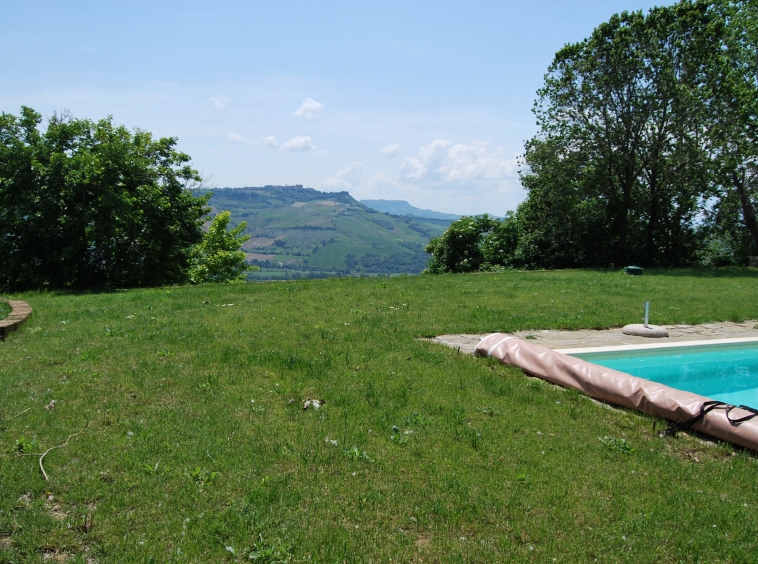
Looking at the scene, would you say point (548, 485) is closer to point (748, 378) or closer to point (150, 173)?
point (748, 378)

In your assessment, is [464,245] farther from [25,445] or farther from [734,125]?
[25,445]

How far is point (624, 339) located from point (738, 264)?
22307 millimetres

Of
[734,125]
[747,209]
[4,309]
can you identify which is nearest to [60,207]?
[4,309]

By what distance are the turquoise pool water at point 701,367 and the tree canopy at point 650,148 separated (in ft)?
53.3

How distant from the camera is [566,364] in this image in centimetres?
704

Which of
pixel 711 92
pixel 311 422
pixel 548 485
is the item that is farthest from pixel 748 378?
pixel 711 92

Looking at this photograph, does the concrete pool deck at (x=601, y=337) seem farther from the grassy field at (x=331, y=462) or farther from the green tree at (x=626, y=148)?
the green tree at (x=626, y=148)

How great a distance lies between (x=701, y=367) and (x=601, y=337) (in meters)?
1.69

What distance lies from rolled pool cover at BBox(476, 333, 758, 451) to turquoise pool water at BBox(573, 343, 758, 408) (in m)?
1.38

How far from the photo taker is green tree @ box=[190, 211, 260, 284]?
2811 centimetres

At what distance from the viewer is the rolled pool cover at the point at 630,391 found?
5348mm

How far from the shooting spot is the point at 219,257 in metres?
29.7

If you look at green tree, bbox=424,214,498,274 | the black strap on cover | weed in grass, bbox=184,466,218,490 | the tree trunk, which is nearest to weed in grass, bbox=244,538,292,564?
weed in grass, bbox=184,466,218,490

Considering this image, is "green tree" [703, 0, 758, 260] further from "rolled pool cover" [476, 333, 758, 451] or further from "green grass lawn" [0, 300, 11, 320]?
"green grass lawn" [0, 300, 11, 320]
